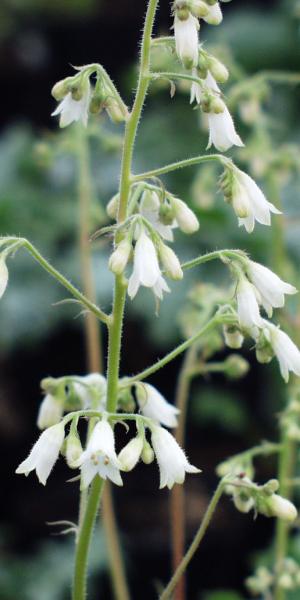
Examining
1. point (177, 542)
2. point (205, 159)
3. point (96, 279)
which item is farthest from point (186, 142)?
point (205, 159)

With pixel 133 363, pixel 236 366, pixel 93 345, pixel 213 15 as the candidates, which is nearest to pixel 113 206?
pixel 213 15

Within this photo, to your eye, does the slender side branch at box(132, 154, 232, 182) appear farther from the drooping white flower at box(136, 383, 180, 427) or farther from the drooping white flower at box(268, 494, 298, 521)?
the drooping white flower at box(268, 494, 298, 521)

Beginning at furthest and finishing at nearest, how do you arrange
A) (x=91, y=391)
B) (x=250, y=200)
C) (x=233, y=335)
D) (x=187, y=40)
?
(x=91, y=391), (x=233, y=335), (x=250, y=200), (x=187, y=40)

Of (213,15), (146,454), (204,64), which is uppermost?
(213,15)

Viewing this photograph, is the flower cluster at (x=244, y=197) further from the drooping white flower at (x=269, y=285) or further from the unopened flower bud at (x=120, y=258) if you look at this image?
the unopened flower bud at (x=120, y=258)

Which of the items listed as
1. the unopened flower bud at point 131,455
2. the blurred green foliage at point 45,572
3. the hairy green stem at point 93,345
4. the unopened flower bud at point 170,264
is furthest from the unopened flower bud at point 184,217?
the blurred green foliage at point 45,572

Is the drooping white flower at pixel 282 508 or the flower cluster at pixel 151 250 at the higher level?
the flower cluster at pixel 151 250

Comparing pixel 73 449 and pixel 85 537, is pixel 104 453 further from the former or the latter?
pixel 85 537
